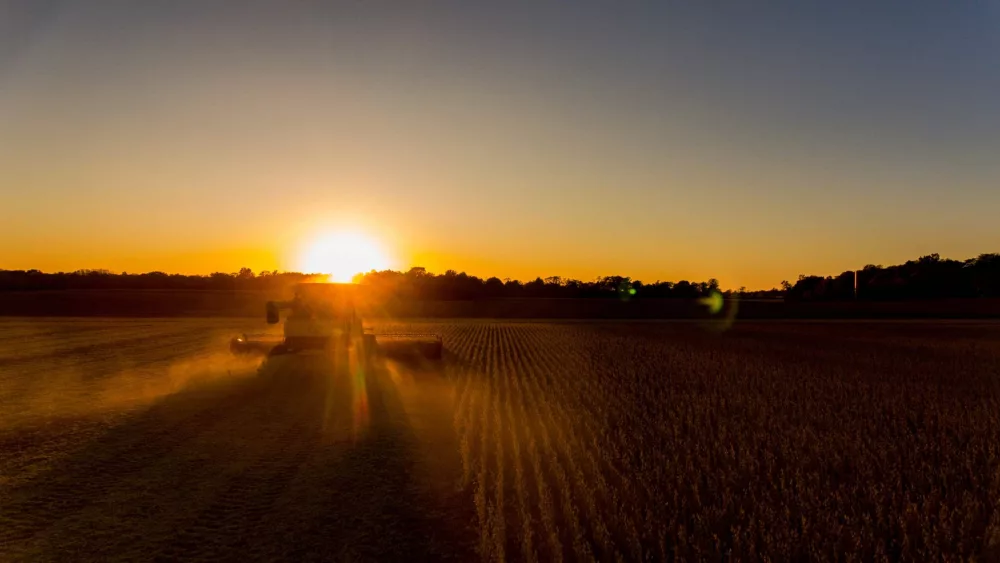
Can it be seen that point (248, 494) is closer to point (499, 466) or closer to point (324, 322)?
point (499, 466)

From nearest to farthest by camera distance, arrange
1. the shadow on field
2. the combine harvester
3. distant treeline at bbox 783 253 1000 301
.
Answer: the shadow on field
the combine harvester
distant treeline at bbox 783 253 1000 301

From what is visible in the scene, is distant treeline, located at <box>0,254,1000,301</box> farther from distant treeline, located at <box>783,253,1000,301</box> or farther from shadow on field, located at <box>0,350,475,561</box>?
shadow on field, located at <box>0,350,475,561</box>

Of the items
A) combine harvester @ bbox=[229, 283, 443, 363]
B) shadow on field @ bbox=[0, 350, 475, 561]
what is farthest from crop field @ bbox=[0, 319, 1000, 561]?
combine harvester @ bbox=[229, 283, 443, 363]

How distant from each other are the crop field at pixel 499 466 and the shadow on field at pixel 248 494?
1.3 inches

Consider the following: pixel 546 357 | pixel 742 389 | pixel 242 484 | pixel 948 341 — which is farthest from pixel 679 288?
pixel 242 484

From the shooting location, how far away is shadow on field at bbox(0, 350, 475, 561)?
6.11 m

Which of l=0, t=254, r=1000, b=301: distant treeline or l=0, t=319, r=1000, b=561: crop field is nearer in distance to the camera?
l=0, t=319, r=1000, b=561: crop field

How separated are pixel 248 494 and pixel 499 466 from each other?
285 cm

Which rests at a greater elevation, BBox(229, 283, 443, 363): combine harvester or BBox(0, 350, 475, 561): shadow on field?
BBox(229, 283, 443, 363): combine harvester

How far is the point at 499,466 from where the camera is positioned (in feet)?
29.1

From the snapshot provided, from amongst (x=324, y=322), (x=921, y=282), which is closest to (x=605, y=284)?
(x=921, y=282)

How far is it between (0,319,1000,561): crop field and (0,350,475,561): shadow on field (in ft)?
0.11

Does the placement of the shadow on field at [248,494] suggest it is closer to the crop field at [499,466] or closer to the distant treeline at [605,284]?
the crop field at [499,466]

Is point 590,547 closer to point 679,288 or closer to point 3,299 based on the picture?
point 3,299
